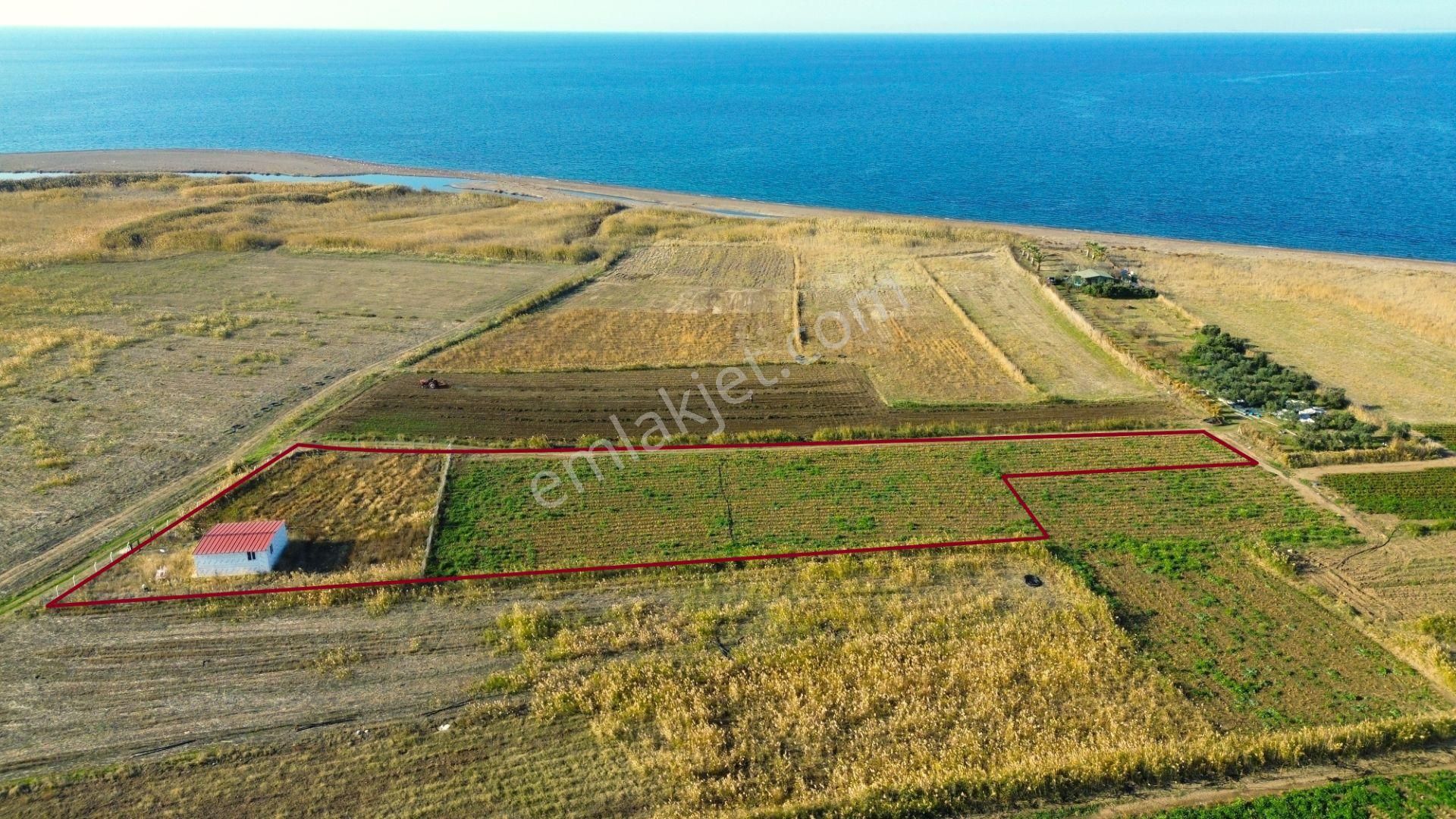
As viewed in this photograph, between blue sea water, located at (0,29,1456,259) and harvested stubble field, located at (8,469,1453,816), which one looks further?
blue sea water, located at (0,29,1456,259)

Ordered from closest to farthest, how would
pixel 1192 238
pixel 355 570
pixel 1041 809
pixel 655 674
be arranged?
pixel 1041 809, pixel 655 674, pixel 355 570, pixel 1192 238

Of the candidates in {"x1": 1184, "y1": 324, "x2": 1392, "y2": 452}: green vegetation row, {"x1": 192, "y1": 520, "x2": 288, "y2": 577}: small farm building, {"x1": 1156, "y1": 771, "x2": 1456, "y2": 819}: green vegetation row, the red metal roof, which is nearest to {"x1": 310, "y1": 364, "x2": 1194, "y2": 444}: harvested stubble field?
{"x1": 1184, "y1": 324, "x2": 1392, "y2": 452}: green vegetation row

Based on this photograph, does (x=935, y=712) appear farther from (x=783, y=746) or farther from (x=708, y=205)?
(x=708, y=205)

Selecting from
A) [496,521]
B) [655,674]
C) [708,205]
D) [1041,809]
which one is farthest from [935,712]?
[708,205]

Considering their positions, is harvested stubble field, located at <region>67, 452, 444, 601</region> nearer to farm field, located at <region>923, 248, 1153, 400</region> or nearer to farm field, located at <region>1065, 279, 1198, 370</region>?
farm field, located at <region>923, 248, 1153, 400</region>

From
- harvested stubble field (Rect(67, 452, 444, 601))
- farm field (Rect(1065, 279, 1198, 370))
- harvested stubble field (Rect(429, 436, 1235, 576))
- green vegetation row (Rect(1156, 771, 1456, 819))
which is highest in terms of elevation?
farm field (Rect(1065, 279, 1198, 370))

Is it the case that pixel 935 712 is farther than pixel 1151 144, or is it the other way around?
pixel 1151 144

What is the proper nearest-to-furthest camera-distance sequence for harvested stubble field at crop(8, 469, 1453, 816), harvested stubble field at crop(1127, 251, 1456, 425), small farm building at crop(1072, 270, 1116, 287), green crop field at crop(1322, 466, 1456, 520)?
harvested stubble field at crop(8, 469, 1453, 816) < green crop field at crop(1322, 466, 1456, 520) < harvested stubble field at crop(1127, 251, 1456, 425) < small farm building at crop(1072, 270, 1116, 287)
